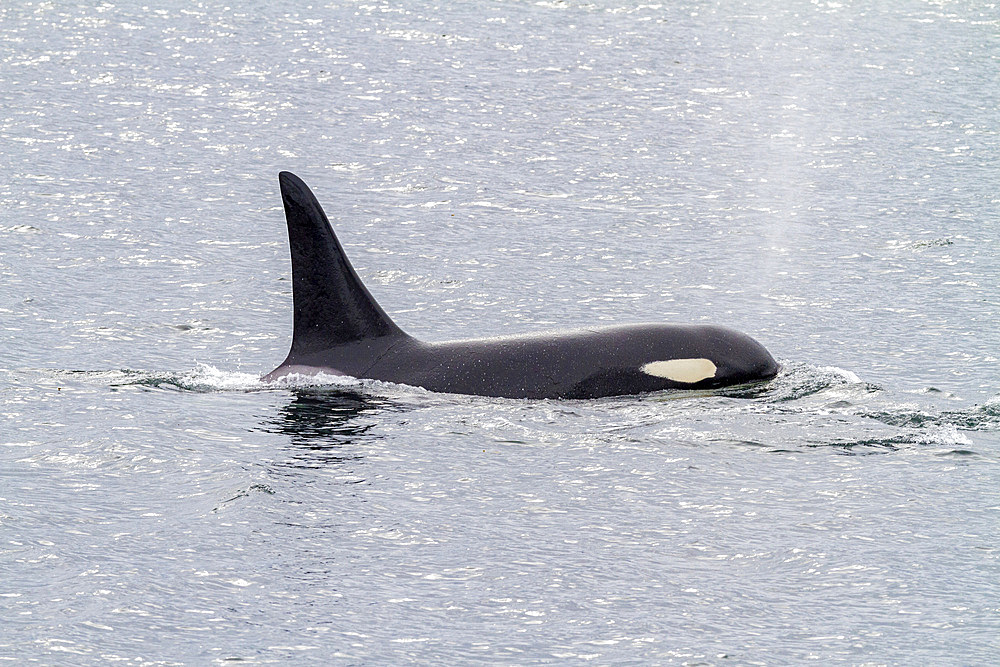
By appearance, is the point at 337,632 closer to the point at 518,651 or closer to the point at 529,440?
the point at 518,651

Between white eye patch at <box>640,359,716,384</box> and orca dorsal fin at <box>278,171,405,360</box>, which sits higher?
orca dorsal fin at <box>278,171,405,360</box>

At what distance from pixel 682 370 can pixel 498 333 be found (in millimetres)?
2662

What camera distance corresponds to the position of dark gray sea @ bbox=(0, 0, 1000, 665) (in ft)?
23.9

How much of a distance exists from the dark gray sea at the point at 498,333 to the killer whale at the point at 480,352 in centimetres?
23

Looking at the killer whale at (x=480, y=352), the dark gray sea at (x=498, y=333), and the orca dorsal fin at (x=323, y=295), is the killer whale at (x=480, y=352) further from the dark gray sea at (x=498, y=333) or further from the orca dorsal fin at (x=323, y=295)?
the dark gray sea at (x=498, y=333)

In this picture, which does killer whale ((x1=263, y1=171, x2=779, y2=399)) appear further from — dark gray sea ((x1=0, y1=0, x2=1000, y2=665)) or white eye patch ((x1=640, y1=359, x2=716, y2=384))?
dark gray sea ((x1=0, y1=0, x2=1000, y2=665))

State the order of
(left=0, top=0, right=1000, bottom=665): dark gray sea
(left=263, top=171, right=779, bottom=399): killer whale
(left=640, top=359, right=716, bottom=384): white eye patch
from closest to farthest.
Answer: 1. (left=0, top=0, right=1000, bottom=665): dark gray sea
2. (left=263, top=171, right=779, bottom=399): killer whale
3. (left=640, top=359, right=716, bottom=384): white eye patch

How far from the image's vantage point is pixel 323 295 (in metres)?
11.5

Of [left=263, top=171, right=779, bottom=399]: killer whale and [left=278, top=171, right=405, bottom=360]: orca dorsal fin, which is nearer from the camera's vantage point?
[left=263, top=171, right=779, bottom=399]: killer whale

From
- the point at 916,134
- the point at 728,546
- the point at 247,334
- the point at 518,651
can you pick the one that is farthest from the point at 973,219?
the point at 518,651

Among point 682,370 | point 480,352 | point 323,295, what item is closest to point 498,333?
point 480,352

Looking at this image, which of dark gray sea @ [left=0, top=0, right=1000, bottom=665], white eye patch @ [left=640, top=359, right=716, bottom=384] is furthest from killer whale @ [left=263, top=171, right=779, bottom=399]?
dark gray sea @ [left=0, top=0, right=1000, bottom=665]

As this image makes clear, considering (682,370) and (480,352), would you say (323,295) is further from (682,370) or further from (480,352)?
(682,370)

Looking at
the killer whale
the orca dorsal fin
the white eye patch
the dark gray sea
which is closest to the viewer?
the dark gray sea
